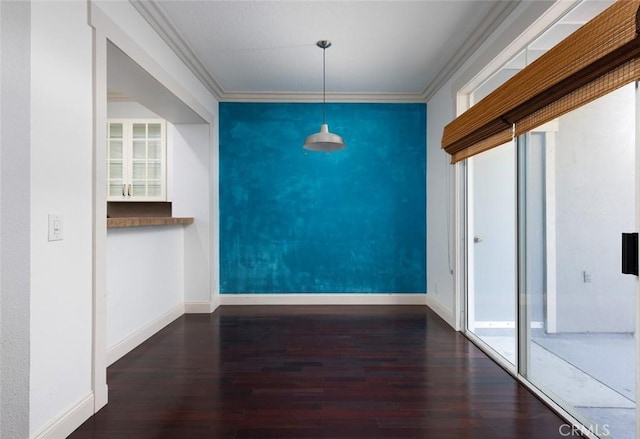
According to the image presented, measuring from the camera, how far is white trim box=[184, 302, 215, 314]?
4469mm

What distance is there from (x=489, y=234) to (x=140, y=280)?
138 inches

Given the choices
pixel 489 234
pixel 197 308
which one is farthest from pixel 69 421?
pixel 489 234

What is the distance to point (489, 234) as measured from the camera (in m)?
3.70

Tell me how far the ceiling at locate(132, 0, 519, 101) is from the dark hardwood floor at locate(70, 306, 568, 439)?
2.77 metres

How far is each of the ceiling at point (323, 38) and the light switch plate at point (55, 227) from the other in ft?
5.81

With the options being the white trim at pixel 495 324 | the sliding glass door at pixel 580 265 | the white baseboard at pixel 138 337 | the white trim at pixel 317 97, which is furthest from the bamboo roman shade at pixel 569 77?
the white baseboard at pixel 138 337

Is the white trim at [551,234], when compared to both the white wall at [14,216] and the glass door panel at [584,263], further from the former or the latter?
the white wall at [14,216]

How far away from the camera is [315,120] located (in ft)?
16.0

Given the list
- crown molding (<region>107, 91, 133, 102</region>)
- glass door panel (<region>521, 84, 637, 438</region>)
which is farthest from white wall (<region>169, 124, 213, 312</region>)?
glass door panel (<region>521, 84, 637, 438</region>)

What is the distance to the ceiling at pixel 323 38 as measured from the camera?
281 cm

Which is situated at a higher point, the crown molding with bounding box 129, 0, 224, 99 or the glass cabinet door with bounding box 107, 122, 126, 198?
the crown molding with bounding box 129, 0, 224, 99

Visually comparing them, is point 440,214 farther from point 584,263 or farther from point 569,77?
point 569,77

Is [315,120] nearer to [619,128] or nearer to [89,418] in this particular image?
[619,128]

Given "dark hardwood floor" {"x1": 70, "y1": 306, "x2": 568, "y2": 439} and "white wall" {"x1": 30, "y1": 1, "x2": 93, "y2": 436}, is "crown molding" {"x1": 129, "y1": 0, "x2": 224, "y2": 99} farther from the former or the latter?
"dark hardwood floor" {"x1": 70, "y1": 306, "x2": 568, "y2": 439}
